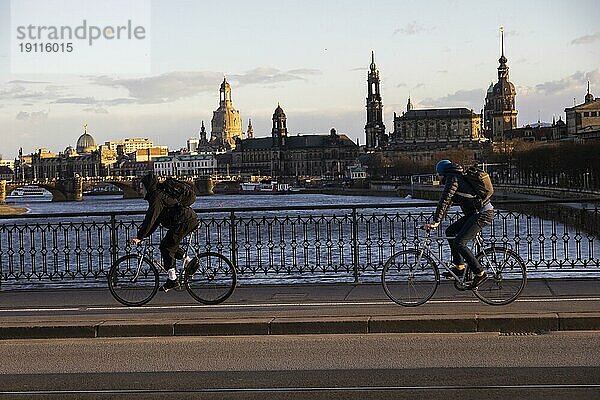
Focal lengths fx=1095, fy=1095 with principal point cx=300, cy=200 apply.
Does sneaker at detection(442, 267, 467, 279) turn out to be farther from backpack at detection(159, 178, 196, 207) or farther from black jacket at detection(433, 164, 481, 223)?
backpack at detection(159, 178, 196, 207)

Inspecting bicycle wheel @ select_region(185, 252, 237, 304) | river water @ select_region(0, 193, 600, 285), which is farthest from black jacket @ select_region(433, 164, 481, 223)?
bicycle wheel @ select_region(185, 252, 237, 304)

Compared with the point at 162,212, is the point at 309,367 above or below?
below

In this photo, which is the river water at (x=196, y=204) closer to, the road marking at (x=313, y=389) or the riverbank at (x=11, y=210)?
the riverbank at (x=11, y=210)

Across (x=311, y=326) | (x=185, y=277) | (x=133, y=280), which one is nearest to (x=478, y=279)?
(x=311, y=326)

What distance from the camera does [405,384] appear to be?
7.59m

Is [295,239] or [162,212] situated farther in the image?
[295,239]

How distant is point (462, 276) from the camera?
1115 centimetres

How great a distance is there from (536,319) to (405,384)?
9.02ft

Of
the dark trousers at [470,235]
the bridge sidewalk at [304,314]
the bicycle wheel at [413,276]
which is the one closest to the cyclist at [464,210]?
the dark trousers at [470,235]

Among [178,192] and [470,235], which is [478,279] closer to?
[470,235]

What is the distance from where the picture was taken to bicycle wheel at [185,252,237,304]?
1161cm

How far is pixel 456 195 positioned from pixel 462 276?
829 millimetres

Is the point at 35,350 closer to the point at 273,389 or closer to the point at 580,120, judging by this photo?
the point at 273,389

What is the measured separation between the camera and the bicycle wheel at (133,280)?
38.5 ft
